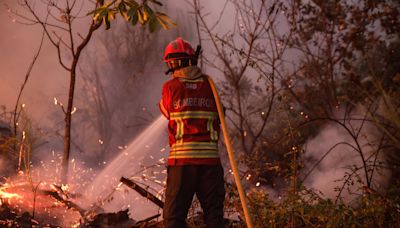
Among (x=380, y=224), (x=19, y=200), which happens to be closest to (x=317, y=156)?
(x=380, y=224)

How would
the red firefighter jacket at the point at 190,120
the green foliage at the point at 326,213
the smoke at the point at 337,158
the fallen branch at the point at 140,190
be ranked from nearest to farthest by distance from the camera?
the red firefighter jacket at the point at 190,120 < the green foliage at the point at 326,213 < the fallen branch at the point at 140,190 < the smoke at the point at 337,158

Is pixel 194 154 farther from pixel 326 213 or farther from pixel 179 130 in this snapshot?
pixel 326 213

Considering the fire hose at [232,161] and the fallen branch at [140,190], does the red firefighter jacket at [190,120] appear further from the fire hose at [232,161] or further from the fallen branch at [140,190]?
the fallen branch at [140,190]

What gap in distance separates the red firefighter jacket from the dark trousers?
7 centimetres

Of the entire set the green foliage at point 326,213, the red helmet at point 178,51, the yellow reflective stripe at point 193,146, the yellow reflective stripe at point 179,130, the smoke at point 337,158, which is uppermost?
the smoke at point 337,158

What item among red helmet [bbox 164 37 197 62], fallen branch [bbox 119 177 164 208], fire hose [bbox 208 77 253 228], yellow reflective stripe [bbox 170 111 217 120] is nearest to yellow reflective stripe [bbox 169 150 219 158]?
yellow reflective stripe [bbox 170 111 217 120]

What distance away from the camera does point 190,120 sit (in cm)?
386

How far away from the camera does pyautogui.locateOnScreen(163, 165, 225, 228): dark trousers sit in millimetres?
3873

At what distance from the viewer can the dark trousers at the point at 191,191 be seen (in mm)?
3873

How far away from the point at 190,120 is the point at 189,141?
6.9 inches

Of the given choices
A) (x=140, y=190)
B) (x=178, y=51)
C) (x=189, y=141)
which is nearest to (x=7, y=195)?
(x=140, y=190)

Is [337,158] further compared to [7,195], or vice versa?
[337,158]

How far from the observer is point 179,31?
18.8 m

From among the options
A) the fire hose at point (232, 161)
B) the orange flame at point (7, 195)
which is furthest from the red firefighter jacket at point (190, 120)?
the orange flame at point (7, 195)
